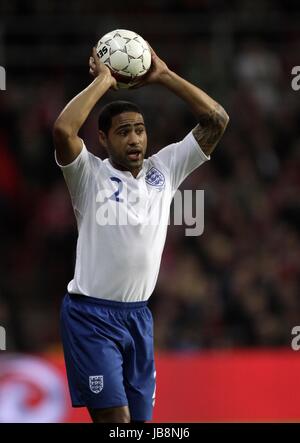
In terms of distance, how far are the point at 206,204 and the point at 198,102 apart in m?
5.61

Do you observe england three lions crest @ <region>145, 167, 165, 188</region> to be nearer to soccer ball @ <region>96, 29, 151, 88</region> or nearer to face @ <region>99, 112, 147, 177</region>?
face @ <region>99, 112, 147, 177</region>

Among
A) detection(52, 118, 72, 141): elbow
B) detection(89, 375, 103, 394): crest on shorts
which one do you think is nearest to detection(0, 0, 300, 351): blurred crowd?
detection(89, 375, 103, 394): crest on shorts

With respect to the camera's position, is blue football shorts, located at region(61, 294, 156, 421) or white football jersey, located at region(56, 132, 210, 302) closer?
blue football shorts, located at region(61, 294, 156, 421)

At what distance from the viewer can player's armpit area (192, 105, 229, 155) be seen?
6.27 meters

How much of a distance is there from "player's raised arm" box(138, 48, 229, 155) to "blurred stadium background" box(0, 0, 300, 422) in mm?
3476

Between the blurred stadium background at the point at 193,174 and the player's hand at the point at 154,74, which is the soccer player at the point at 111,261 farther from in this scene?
the blurred stadium background at the point at 193,174

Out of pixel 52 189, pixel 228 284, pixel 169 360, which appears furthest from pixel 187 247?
pixel 169 360

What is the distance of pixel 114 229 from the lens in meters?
5.86

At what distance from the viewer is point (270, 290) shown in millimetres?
11102

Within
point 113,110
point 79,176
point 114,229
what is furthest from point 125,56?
point 114,229

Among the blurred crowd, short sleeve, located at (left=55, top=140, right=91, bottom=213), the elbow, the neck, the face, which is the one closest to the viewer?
the elbow

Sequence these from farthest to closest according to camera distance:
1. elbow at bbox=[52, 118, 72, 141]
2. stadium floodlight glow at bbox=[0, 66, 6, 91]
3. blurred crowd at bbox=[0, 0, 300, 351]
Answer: stadium floodlight glow at bbox=[0, 66, 6, 91] → blurred crowd at bbox=[0, 0, 300, 351] → elbow at bbox=[52, 118, 72, 141]

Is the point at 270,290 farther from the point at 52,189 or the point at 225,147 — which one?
the point at 52,189
